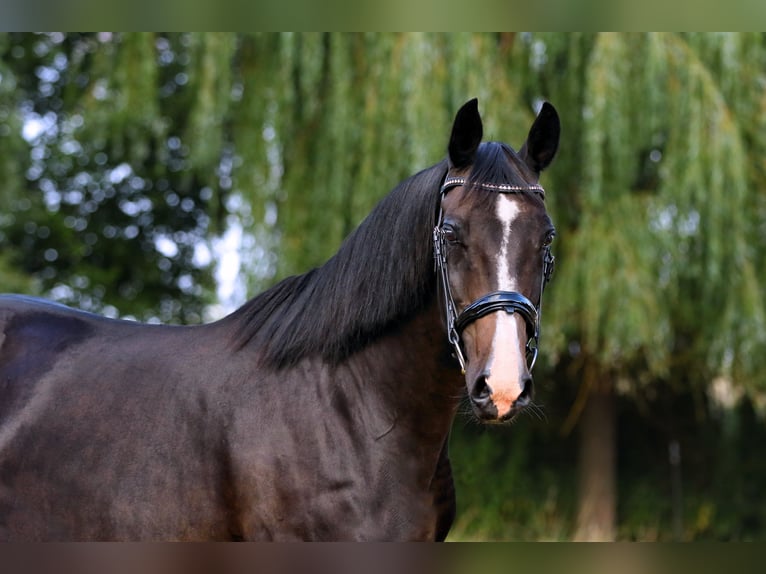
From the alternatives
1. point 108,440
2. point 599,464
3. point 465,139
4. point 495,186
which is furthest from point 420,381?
point 599,464

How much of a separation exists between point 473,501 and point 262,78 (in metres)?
4.73

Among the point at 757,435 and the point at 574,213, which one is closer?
the point at 574,213

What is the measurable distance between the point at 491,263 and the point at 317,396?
0.68 metres

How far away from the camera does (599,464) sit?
10062 millimetres

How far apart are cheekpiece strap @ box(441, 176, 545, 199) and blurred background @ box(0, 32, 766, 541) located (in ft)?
15.2

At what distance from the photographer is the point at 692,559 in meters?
2.01

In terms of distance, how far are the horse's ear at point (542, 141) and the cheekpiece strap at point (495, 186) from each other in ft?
0.55

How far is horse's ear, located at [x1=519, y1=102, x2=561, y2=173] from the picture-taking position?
287 cm

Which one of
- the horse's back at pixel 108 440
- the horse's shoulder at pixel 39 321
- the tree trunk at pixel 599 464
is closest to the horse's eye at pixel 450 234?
the horse's back at pixel 108 440

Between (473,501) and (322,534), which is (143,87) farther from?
(322,534)

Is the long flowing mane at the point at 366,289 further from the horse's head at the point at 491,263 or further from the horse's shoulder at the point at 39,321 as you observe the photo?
the horse's shoulder at the point at 39,321
